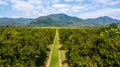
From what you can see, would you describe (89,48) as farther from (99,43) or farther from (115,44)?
(115,44)

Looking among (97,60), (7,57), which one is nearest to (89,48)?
(97,60)

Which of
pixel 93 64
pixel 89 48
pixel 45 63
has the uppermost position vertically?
pixel 89 48

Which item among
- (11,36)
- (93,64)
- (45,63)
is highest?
(11,36)

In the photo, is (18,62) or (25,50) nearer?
(18,62)

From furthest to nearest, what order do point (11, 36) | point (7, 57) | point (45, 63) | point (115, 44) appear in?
point (45, 63) < point (11, 36) < point (115, 44) < point (7, 57)

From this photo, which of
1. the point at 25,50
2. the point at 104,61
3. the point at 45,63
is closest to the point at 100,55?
the point at 104,61

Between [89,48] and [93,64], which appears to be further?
[89,48]

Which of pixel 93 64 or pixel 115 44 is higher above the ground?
pixel 115 44

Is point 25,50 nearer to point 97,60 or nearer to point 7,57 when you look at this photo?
point 7,57

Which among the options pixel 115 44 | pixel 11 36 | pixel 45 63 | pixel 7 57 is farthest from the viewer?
pixel 45 63
